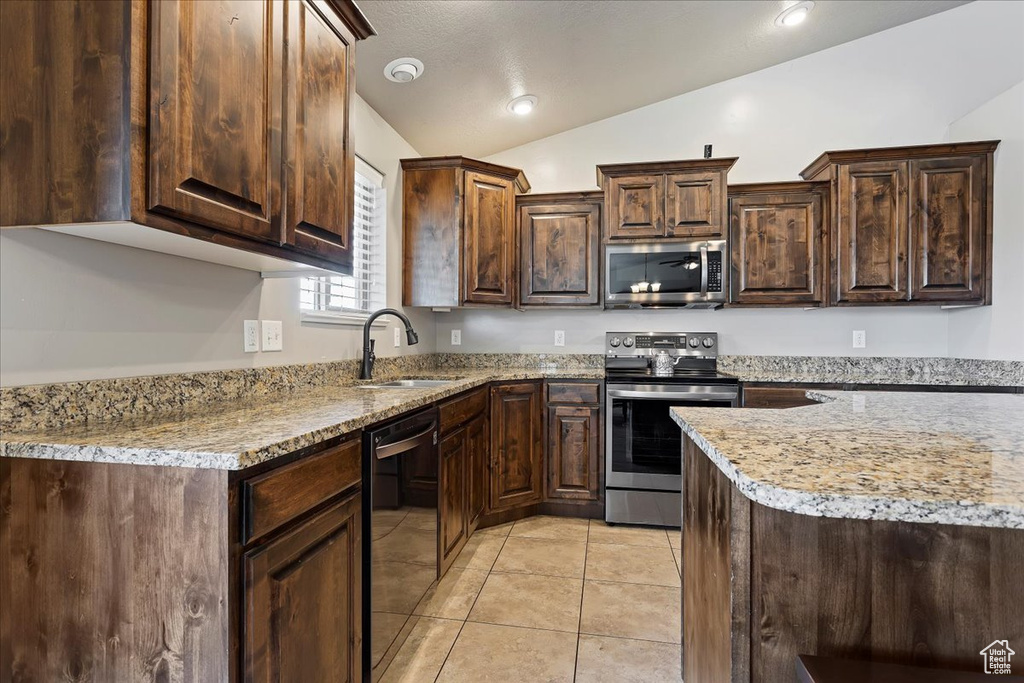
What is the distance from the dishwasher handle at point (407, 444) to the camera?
1.50 meters

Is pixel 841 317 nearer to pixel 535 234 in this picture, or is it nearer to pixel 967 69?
pixel 967 69

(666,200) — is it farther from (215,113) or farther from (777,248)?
(215,113)

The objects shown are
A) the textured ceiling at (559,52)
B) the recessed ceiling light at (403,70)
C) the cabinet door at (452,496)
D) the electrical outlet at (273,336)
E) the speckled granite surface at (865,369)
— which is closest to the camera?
the electrical outlet at (273,336)

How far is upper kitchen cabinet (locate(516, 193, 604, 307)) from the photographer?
133 inches

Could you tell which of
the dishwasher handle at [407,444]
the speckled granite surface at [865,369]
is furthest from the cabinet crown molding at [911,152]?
the dishwasher handle at [407,444]

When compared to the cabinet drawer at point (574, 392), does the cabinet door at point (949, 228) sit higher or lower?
higher

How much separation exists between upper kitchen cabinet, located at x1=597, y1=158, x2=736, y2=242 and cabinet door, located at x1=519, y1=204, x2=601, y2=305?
0.61 ft

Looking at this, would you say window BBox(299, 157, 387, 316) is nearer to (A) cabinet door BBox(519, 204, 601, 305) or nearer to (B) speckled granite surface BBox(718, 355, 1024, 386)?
(A) cabinet door BBox(519, 204, 601, 305)

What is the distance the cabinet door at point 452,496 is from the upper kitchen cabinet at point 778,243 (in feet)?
6.96

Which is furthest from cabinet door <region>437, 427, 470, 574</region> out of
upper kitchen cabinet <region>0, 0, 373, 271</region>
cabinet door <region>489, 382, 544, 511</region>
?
upper kitchen cabinet <region>0, 0, 373, 271</region>

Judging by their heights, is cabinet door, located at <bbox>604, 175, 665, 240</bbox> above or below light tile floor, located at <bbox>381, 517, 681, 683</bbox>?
above

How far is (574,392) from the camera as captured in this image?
10.3 ft

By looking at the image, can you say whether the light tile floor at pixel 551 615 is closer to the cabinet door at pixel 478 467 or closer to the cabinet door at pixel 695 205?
the cabinet door at pixel 478 467

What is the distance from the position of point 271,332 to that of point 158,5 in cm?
114
